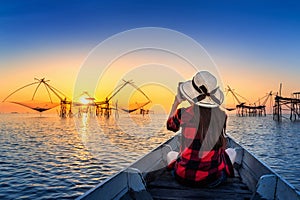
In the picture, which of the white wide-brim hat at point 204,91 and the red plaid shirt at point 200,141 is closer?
the white wide-brim hat at point 204,91

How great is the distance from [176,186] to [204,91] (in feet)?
6.09

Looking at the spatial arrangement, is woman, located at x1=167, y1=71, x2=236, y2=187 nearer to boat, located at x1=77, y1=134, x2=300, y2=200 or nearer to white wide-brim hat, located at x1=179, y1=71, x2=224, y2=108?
white wide-brim hat, located at x1=179, y1=71, x2=224, y2=108

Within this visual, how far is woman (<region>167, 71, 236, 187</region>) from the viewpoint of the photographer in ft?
12.6

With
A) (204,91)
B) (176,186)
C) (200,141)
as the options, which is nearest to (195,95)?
(204,91)

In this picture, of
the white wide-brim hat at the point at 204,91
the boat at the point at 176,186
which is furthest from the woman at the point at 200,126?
the boat at the point at 176,186

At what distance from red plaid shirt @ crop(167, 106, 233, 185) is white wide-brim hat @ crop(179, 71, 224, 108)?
12 cm

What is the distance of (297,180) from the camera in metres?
9.91

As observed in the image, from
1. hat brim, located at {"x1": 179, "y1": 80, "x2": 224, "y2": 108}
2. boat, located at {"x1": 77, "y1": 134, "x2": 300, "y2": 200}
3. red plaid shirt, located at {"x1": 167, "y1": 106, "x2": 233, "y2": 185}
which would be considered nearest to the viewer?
boat, located at {"x1": 77, "y1": 134, "x2": 300, "y2": 200}

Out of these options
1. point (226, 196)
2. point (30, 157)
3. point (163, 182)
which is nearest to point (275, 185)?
point (226, 196)

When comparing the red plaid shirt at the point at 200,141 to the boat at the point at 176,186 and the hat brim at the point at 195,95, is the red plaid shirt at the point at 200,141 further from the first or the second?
the boat at the point at 176,186

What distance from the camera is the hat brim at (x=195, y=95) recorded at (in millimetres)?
3771

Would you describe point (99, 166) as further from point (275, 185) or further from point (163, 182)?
point (275, 185)

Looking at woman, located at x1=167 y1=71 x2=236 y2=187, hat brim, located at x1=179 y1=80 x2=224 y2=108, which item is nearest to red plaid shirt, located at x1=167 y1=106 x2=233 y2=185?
woman, located at x1=167 y1=71 x2=236 y2=187

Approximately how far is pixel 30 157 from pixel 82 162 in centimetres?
347
